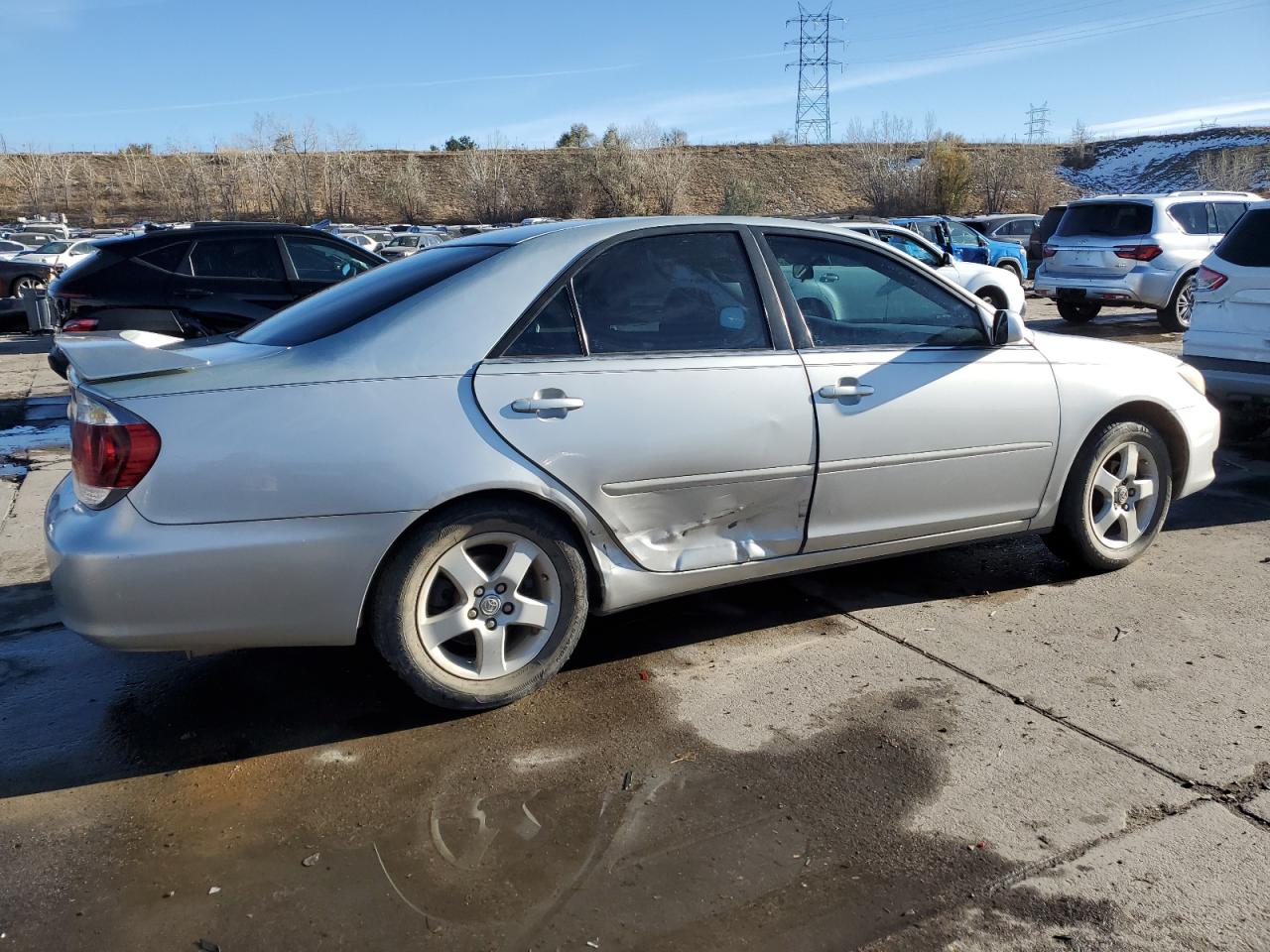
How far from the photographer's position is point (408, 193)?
6084 centimetres

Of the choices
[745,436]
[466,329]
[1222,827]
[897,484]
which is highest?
[466,329]

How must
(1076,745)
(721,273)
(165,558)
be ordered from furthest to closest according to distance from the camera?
1. (721,273)
2. (1076,745)
3. (165,558)

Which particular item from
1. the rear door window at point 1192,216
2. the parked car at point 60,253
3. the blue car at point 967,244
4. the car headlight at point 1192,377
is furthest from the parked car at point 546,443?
the parked car at point 60,253

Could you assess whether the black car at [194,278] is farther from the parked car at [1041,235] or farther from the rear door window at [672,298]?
the parked car at [1041,235]

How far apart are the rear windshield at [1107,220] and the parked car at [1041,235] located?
14.9 ft

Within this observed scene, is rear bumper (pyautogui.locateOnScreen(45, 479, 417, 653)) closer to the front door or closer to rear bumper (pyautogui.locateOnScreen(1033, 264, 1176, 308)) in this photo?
the front door

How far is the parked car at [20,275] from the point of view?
69.4ft

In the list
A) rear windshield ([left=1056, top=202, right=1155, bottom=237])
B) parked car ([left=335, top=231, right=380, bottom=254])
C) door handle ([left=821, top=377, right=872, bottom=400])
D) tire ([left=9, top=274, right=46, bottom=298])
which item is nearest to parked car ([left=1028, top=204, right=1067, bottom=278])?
rear windshield ([left=1056, top=202, right=1155, bottom=237])

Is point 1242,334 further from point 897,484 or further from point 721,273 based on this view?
point 721,273

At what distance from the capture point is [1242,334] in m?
6.88

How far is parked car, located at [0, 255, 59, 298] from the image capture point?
21.2 meters

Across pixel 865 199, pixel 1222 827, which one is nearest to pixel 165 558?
pixel 1222 827

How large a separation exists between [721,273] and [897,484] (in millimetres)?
1078

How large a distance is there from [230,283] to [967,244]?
14749 millimetres
